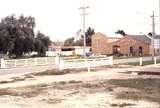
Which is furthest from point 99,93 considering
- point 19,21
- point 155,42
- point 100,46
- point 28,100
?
point 100,46

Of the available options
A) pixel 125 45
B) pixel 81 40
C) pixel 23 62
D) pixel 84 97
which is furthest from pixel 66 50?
pixel 84 97

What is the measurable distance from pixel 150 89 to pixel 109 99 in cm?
488

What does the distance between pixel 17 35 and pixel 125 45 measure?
54098 millimetres

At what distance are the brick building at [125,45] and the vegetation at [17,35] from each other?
4378 centimetres

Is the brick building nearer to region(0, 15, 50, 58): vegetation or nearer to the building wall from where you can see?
the building wall

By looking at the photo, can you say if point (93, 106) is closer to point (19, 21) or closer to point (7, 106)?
point (7, 106)

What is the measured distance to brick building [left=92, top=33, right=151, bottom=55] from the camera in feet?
400

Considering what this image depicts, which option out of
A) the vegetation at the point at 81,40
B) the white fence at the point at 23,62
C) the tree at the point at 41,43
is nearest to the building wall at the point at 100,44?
the vegetation at the point at 81,40

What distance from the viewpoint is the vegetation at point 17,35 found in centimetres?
7091

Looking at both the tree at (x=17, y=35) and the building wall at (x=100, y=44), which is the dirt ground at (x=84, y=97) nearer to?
the tree at (x=17, y=35)

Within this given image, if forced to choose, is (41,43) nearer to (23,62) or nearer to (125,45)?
(23,62)

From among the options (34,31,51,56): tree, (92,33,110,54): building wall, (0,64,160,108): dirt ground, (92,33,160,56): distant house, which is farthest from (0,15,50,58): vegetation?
→ (0,64,160,108): dirt ground

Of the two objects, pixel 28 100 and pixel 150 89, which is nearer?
pixel 28 100

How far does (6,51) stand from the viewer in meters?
73.1
